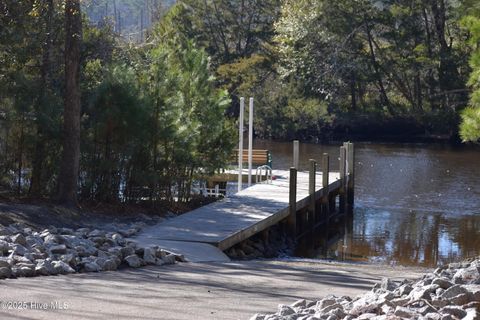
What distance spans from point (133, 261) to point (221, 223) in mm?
5511

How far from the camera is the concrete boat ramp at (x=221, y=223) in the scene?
15180 millimetres

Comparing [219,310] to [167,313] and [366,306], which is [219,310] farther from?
[366,306]

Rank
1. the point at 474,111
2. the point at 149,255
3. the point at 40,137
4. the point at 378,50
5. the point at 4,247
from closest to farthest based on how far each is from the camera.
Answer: the point at 4,247
the point at 149,255
the point at 474,111
the point at 40,137
the point at 378,50

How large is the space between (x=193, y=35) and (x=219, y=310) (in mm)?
54322

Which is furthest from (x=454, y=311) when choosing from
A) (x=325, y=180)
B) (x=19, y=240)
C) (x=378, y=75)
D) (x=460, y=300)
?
(x=378, y=75)

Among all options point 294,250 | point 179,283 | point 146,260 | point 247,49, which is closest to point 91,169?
point 294,250

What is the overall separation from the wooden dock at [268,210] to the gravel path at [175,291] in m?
3.11

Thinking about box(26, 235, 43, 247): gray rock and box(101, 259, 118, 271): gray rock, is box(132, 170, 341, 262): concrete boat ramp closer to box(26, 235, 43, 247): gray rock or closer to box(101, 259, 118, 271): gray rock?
box(101, 259, 118, 271): gray rock

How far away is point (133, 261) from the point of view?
41.7 ft

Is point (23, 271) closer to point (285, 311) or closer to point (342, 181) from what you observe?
point (285, 311)

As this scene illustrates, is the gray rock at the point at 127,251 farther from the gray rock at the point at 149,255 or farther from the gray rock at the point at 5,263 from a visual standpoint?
the gray rock at the point at 5,263

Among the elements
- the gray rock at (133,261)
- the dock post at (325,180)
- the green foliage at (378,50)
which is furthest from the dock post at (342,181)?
the green foliage at (378,50)

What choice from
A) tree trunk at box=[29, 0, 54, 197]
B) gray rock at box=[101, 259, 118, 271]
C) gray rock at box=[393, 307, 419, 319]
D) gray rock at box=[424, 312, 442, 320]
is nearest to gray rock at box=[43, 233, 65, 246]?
gray rock at box=[101, 259, 118, 271]

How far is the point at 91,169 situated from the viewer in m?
19.9
